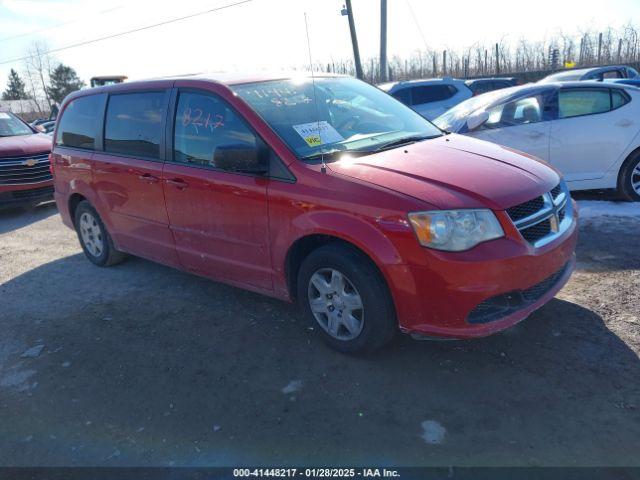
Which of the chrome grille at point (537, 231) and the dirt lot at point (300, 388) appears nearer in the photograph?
the dirt lot at point (300, 388)

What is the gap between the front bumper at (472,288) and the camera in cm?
301

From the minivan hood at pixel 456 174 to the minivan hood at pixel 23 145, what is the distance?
766cm

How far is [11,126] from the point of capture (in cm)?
1030

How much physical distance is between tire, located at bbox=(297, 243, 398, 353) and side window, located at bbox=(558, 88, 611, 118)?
4.77 m

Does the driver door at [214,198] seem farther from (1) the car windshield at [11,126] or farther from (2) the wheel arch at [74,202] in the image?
(1) the car windshield at [11,126]

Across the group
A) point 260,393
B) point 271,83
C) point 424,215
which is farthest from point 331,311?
point 271,83

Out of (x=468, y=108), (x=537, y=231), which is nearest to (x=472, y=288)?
(x=537, y=231)

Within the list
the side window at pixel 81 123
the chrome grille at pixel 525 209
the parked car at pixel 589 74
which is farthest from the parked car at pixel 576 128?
the parked car at pixel 589 74

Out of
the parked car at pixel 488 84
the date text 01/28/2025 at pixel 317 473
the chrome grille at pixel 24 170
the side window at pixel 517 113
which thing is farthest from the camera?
the parked car at pixel 488 84

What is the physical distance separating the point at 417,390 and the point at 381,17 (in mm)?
18704

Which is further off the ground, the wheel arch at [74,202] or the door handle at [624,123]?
the door handle at [624,123]

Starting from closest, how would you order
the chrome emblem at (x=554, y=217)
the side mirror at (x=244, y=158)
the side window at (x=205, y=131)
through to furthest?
the chrome emblem at (x=554, y=217), the side mirror at (x=244, y=158), the side window at (x=205, y=131)

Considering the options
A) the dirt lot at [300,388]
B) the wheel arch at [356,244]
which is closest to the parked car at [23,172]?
the dirt lot at [300,388]

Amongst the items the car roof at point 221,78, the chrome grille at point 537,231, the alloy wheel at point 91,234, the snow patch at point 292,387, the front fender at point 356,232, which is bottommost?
the snow patch at point 292,387
